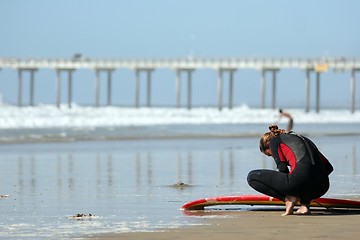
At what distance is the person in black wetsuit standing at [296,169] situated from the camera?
24.0ft

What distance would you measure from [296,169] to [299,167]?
0.03m

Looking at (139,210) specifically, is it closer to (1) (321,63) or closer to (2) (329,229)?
(2) (329,229)

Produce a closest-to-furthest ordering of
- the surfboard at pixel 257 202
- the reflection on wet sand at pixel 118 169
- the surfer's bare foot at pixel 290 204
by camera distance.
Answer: the surfer's bare foot at pixel 290 204 → the surfboard at pixel 257 202 → the reflection on wet sand at pixel 118 169

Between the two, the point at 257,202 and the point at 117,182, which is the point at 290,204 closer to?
the point at 257,202

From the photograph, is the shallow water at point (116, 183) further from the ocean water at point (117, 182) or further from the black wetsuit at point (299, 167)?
the black wetsuit at point (299, 167)

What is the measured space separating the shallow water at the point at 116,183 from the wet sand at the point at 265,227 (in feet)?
0.95

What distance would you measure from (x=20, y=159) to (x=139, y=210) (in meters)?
7.59

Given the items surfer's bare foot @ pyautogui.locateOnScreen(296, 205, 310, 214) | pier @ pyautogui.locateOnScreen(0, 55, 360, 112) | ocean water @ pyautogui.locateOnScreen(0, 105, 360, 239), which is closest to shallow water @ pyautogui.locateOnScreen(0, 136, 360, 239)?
ocean water @ pyautogui.locateOnScreen(0, 105, 360, 239)

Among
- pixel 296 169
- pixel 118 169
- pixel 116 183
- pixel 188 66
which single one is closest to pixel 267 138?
pixel 296 169

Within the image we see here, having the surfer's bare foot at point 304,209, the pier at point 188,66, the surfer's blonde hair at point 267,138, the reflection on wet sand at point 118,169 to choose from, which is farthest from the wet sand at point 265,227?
the pier at point 188,66

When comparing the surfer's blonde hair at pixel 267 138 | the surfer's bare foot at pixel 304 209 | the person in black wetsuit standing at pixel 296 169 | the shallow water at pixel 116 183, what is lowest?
the shallow water at pixel 116 183

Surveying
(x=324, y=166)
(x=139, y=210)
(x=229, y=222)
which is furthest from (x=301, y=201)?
(x=139, y=210)

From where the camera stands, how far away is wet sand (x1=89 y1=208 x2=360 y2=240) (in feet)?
20.3

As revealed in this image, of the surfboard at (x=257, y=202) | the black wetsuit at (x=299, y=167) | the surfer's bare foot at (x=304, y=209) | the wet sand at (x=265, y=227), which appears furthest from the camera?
the surfboard at (x=257, y=202)
